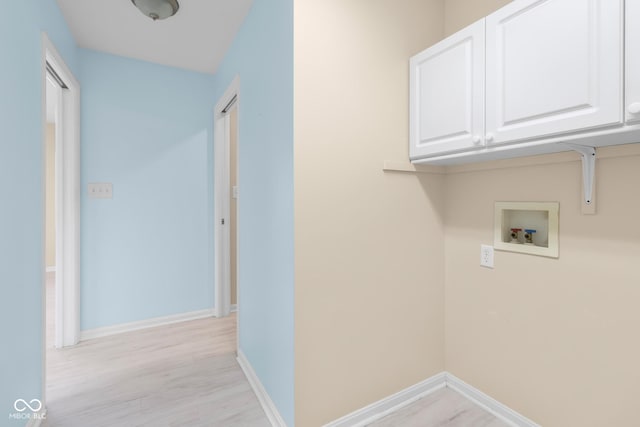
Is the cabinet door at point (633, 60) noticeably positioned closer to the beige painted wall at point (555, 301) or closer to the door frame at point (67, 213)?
the beige painted wall at point (555, 301)

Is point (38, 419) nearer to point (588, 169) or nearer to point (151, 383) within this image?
point (151, 383)

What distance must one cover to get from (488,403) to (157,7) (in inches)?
121

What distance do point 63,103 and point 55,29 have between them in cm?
60

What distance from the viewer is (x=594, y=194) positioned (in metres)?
1.30

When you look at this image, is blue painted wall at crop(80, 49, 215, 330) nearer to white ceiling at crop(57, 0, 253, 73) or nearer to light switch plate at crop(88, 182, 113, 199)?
light switch plate at crop(88, 182, 113, 199)

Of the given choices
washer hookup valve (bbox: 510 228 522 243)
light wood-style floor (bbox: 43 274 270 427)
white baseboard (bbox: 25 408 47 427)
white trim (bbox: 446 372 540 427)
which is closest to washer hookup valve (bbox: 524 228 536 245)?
washer hookup valve (bbox: 510 228 522 243)

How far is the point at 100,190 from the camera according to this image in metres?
2.65

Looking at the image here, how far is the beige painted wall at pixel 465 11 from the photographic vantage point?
1.62 m

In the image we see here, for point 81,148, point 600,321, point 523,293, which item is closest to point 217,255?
point 81,148

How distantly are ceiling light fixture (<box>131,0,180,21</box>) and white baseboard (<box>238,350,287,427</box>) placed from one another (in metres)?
2.37

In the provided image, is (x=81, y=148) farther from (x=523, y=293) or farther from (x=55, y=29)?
(x=523, y=293)

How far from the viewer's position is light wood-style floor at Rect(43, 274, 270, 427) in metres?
1.67

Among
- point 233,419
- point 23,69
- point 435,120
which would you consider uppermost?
point 23,69

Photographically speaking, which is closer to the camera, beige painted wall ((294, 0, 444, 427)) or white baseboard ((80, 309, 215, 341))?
beige painted wall ((294, 0, 444, 427))
